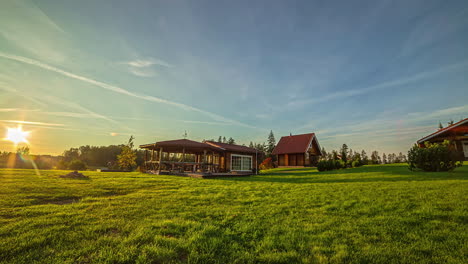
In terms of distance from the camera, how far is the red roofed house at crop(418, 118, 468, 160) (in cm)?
1917

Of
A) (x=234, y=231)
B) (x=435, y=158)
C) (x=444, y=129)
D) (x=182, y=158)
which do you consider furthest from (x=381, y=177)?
(x=182, y=158)

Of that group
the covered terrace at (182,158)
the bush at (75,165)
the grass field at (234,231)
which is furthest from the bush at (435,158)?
the bush at (75,165)

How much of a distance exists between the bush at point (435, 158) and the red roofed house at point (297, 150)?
16.8 meters

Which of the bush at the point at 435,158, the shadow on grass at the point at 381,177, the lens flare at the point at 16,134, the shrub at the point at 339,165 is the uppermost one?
the lens flare at the point at 16,134

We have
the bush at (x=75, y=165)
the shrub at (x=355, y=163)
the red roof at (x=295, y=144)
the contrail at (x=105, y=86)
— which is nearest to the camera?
the contrail at (x=105, y=86)

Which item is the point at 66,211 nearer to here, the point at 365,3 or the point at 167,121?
the point at 365,3

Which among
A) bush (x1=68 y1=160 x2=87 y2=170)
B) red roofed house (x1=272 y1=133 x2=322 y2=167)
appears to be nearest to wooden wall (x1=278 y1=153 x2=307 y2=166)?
red roofed house (x1=272 y1=133 x2=322 y2=167)

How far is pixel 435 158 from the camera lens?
11594 mm

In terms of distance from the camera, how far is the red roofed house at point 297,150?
2997cm

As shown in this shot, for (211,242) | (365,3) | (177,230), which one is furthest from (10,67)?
(365,3)

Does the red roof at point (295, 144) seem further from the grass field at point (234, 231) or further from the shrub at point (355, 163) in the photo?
the grass field at point (234, 231)

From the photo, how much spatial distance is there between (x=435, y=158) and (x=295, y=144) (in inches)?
795

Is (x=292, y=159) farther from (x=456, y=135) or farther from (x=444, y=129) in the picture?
(x=456, y=135)

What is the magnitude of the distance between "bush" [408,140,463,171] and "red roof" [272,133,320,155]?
1684cm
